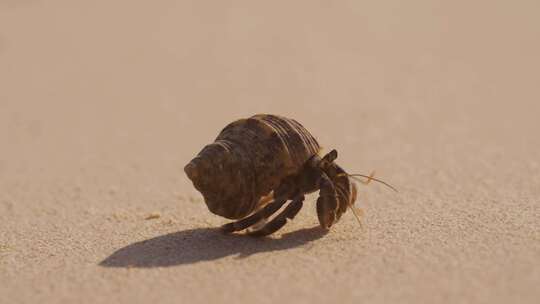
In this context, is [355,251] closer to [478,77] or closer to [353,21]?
[478,77]

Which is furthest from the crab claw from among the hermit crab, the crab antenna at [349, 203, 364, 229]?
the crab antenna at [349, 203, 364, 229]

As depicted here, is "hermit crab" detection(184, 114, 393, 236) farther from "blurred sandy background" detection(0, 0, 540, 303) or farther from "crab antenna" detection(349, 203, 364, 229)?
"blurred sandy background" detection(0, 0, 540, 303)

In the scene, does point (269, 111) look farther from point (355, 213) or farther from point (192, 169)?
point (192, 169)

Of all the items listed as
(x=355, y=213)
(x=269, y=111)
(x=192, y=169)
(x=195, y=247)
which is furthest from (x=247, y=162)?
(x=269, y=111)

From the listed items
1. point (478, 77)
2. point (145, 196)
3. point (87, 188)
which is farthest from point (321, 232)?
point (478, 77)

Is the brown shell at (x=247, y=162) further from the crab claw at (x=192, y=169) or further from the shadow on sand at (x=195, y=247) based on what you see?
the shadow on sand at (x=195, y=247)
